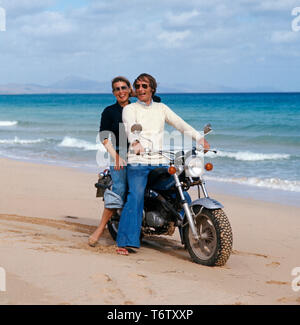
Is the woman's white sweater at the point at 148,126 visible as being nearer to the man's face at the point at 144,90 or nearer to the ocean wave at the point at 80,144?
the man's face at the point at 144,90

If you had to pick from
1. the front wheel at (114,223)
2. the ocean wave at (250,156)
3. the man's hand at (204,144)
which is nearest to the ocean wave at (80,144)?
the ocean wave at (250,156)

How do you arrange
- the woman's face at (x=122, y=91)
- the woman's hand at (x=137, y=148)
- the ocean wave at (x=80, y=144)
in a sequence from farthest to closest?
the ocean wave at (x=80, y=144) < the woman's face at (x=122, y=91) < the woman's hand at (x=137, y=148)

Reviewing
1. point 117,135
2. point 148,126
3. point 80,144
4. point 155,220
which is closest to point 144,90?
point 148,126

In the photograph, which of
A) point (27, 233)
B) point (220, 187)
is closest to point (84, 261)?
point (27, 233)

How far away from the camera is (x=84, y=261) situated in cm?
473

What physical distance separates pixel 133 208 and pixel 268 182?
7.48m

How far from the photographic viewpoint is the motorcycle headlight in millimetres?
5188

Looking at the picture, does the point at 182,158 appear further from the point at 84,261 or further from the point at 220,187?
the point at 220,187

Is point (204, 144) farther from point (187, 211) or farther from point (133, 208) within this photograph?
point (133, 208)

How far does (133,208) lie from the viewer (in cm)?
543

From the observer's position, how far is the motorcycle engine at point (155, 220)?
5.46 metres

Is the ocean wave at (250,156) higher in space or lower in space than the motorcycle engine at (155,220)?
higher

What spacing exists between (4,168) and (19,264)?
9649 millimetres

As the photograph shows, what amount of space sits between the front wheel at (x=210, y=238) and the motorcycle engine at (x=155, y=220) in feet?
0.82
